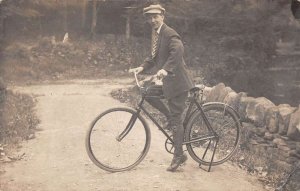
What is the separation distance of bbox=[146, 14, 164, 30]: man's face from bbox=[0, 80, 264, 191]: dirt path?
80 cm

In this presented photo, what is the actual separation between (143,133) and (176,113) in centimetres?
42

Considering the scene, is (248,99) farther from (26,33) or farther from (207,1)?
(26,33)

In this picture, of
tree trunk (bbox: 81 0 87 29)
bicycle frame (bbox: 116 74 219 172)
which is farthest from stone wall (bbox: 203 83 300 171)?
tree trunk (bbox: 81 0 87 29)

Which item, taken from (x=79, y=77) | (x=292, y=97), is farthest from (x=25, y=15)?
(x=292, y=97)

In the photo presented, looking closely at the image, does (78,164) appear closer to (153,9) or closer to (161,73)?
(161,73)

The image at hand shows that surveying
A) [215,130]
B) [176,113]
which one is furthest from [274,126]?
[176,113]

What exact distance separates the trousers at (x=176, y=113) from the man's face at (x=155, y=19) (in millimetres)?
755

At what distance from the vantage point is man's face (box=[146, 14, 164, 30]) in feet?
15.2

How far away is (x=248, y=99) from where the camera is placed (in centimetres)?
585

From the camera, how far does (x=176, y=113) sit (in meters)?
4.81

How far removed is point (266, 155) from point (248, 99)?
2.67ft

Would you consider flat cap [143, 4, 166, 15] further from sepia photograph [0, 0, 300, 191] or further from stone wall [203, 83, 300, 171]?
stone wall [203, 83, 300, 171]

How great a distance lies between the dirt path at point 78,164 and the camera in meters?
4.42

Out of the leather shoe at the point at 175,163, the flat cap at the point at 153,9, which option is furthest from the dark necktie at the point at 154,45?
the leather shoe at the point at 175,163
